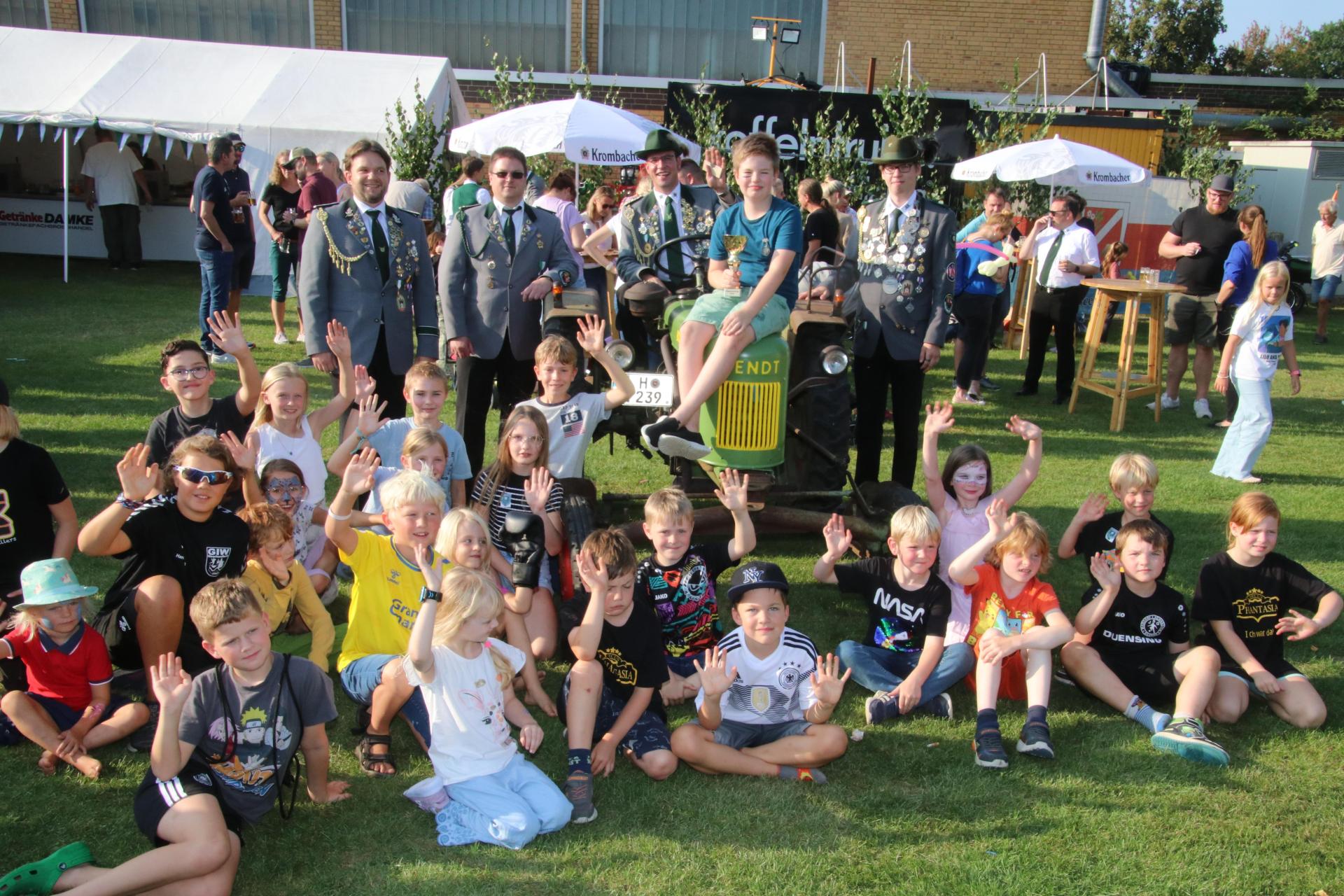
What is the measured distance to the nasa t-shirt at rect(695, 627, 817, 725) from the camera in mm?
3676

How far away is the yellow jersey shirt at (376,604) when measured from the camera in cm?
379

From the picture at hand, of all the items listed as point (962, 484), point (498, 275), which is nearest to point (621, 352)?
point (498, 275)

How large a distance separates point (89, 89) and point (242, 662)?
13.1 metres

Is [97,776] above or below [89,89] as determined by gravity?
below

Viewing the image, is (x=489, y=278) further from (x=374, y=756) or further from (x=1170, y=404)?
(x=1170, y=404)

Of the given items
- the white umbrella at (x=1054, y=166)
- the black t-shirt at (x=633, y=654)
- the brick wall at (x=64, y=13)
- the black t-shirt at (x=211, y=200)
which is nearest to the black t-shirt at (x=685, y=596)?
the black t-shirt at (x=633, y=654)

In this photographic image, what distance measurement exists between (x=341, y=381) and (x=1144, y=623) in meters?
3.62

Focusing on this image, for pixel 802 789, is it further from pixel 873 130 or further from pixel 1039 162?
pixel 873 130

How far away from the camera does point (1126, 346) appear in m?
8.59

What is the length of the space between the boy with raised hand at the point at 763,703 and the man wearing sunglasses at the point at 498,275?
2262 millimetres

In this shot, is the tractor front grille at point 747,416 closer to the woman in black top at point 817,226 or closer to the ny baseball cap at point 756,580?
the ny baseball cap at point 756,580

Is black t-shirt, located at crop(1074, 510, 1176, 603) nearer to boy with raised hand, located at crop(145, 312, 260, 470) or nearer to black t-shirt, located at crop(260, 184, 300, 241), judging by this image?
boy with raised hand, located at crop(145, 312, 260, 470)

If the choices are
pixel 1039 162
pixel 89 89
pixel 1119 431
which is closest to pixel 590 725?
pixel 1119 431

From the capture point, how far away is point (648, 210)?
19.2ft
